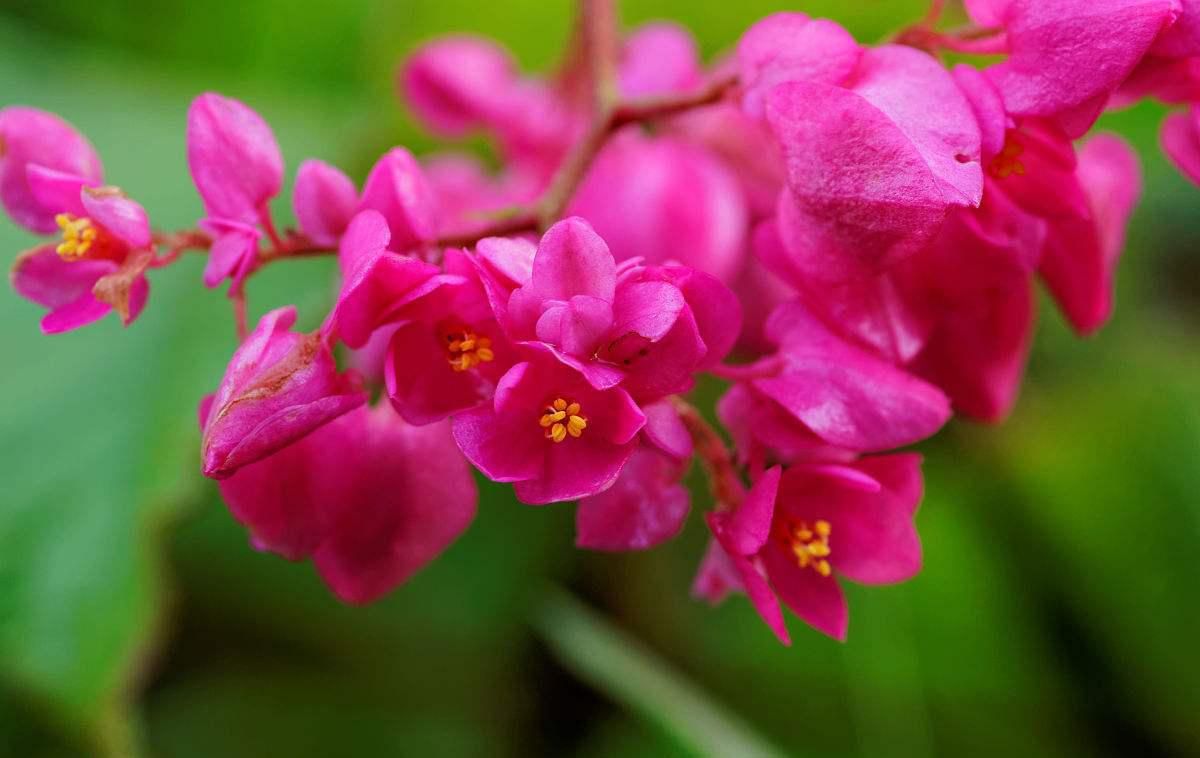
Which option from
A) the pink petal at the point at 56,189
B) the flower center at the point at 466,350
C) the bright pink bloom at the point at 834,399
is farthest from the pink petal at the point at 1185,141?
the pink petal at the point at 56,189

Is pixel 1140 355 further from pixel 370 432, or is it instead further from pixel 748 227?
pixel 370 432

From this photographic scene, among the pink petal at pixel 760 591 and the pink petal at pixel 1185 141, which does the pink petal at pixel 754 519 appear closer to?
the pink petal at pixel 760 591

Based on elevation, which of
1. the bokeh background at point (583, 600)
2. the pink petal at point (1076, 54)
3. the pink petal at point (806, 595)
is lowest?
the bokeh background at point (583, 600)

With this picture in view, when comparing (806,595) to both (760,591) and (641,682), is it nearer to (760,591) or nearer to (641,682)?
(760,591)

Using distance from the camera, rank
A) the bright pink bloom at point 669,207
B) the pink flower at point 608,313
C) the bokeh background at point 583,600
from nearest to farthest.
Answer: the pink flower at point 608,313 → the bright pink bloom at point 669,207 → the bokeh background at point 583,600

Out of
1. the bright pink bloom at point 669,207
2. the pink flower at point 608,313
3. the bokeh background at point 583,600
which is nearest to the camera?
the pink flower at point 608,313

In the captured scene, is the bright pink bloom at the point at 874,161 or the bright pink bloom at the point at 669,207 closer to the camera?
the bright pink bloom at the point at 874,161
